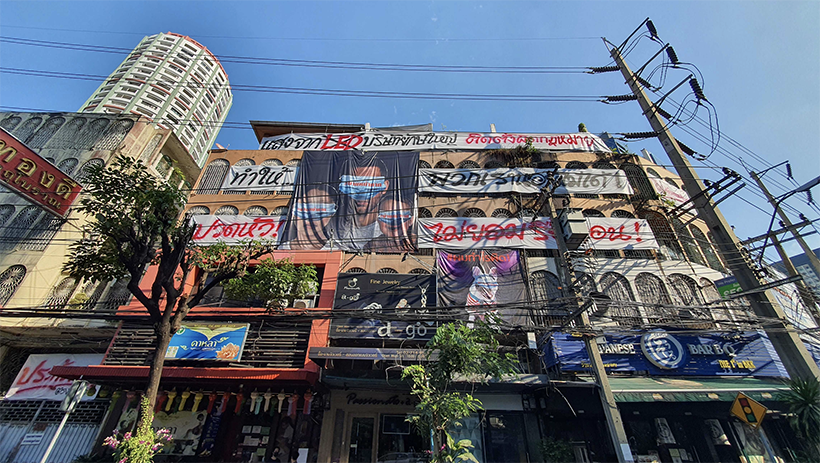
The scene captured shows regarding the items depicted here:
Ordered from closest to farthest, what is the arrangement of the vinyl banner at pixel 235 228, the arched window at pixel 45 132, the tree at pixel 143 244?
the tree at pixel 143 244
the vinyl banner at pixel 235 228
the arched window at pixel 45 132

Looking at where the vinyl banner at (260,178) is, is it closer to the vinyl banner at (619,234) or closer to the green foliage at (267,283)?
the green foliage at (267,283)

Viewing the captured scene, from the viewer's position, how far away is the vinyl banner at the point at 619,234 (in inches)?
609

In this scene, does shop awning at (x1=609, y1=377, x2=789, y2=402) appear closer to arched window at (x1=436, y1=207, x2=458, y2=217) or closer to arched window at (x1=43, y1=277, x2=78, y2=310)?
arched window at (x1=436, y1=207, x2=458, y2=217)

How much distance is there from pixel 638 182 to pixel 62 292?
29.0 meters

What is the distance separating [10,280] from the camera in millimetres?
15055

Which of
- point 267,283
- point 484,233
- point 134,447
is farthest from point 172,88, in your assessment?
point 134,447

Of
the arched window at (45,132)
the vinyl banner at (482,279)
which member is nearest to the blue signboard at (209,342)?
the vinyl banner at (482,279)

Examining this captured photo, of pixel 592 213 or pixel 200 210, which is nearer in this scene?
pixel 592 213

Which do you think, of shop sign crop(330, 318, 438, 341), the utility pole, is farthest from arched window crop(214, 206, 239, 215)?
the utility pole

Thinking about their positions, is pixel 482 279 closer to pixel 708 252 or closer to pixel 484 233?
pixel 484 233

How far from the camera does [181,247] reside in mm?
8156

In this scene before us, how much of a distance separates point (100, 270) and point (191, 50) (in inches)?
3502

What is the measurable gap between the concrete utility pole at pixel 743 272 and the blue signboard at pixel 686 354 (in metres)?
3.07

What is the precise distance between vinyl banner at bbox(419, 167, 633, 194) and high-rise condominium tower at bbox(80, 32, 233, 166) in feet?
180
